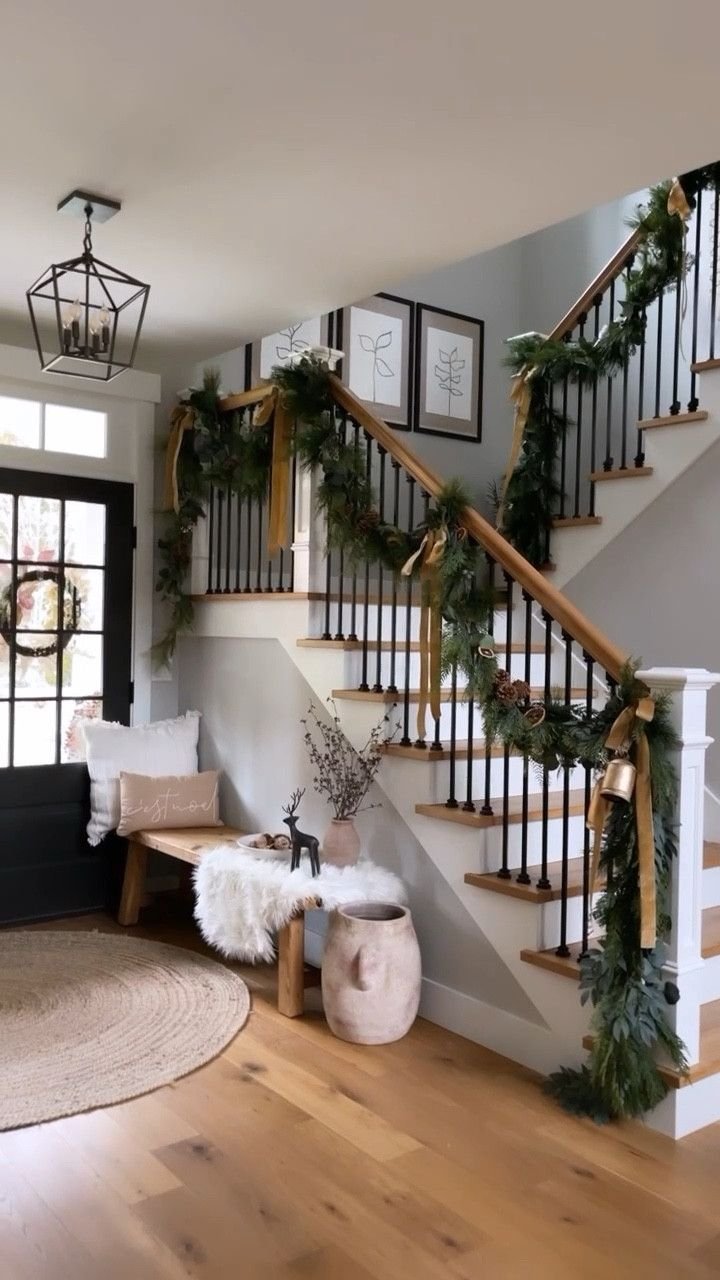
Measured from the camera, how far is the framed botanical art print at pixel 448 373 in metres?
5.71

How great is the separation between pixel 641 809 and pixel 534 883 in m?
0.59

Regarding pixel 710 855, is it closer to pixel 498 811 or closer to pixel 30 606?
pixel 498 811

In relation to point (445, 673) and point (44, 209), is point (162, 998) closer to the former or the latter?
point (445, 673)

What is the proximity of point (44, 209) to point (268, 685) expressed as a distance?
77.3 inches

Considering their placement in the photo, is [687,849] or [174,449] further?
[174,449]

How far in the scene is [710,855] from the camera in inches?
140

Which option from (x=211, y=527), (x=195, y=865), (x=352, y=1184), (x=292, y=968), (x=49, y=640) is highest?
(x=211, y=527)

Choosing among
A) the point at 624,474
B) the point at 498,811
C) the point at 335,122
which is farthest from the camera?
the point at 624,474

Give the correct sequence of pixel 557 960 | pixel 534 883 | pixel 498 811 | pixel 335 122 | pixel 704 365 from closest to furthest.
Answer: pixel 335 122
pixel 557 960
pixel 534 883
pixel 498 811
pixel 704 365

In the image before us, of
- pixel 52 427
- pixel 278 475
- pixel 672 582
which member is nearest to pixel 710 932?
pixel 672 582

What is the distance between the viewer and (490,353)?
237 inches

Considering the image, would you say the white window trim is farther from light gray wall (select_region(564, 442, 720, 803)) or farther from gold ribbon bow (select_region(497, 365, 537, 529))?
light gray wall (select_region(564, 442, 720, 803))

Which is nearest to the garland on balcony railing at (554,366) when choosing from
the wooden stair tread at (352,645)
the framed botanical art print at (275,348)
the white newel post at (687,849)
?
the wooden stair tread at (352,645)

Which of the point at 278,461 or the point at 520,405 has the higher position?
→ the point at 520,405
